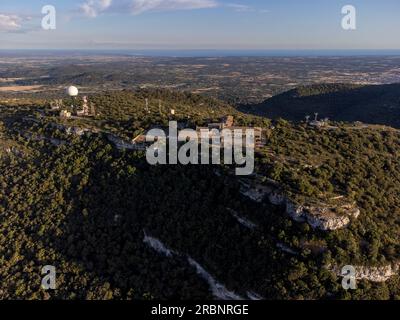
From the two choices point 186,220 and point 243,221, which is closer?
point 243,221

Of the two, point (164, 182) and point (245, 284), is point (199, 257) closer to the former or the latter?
point (245, 284)

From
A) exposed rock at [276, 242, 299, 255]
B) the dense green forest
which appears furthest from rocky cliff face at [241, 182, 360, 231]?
exposed rock at [276, 242, 299, 255]

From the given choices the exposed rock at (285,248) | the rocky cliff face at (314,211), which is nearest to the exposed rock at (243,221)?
the rocky cliff face at (314,211)

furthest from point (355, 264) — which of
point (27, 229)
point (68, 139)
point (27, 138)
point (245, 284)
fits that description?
point (27, 138)

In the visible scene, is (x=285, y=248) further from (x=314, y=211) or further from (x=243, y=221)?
(x=243, y=221)

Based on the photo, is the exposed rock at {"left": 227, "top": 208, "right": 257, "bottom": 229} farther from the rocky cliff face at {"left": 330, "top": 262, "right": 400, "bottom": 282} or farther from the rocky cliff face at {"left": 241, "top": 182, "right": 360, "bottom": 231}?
the rocky cliff face at {"left": 330, "top": 262, "right": 400, "bottom": 282}

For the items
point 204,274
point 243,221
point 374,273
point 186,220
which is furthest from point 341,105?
point 204,274
